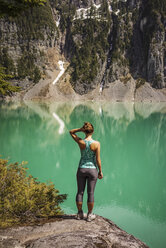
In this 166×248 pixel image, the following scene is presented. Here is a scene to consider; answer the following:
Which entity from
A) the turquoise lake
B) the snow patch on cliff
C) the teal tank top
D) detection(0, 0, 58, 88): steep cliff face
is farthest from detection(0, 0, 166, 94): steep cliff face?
the teal tank top

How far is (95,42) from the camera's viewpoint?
145125mm

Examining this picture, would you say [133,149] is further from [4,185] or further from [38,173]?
[4,185]

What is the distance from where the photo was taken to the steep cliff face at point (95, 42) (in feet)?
430

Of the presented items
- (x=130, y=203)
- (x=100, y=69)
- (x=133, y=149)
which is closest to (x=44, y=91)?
(x=100, y=69)

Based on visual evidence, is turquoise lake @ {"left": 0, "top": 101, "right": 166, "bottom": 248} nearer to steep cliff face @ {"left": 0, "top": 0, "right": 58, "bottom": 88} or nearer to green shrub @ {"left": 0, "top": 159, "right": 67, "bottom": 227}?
green shrub @ {"left": 0, "top": 159, "right": 67, "bottom": 227}

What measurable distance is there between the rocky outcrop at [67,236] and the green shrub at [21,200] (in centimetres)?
69

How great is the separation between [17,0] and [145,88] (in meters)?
129

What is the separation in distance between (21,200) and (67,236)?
2055 mm

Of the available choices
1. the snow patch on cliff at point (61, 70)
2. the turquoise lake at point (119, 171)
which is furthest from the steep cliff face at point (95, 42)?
the turquoise lake at point (119, 171)

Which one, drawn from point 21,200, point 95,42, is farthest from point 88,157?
point 95,42

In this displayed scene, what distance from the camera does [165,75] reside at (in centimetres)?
12862

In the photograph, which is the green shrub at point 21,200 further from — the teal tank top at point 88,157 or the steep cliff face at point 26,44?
the steep cliff face at point 26,44

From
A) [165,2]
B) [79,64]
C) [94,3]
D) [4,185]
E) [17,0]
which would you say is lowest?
[4,185]

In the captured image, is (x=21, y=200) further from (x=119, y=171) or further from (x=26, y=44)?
(x=26, y=44)
